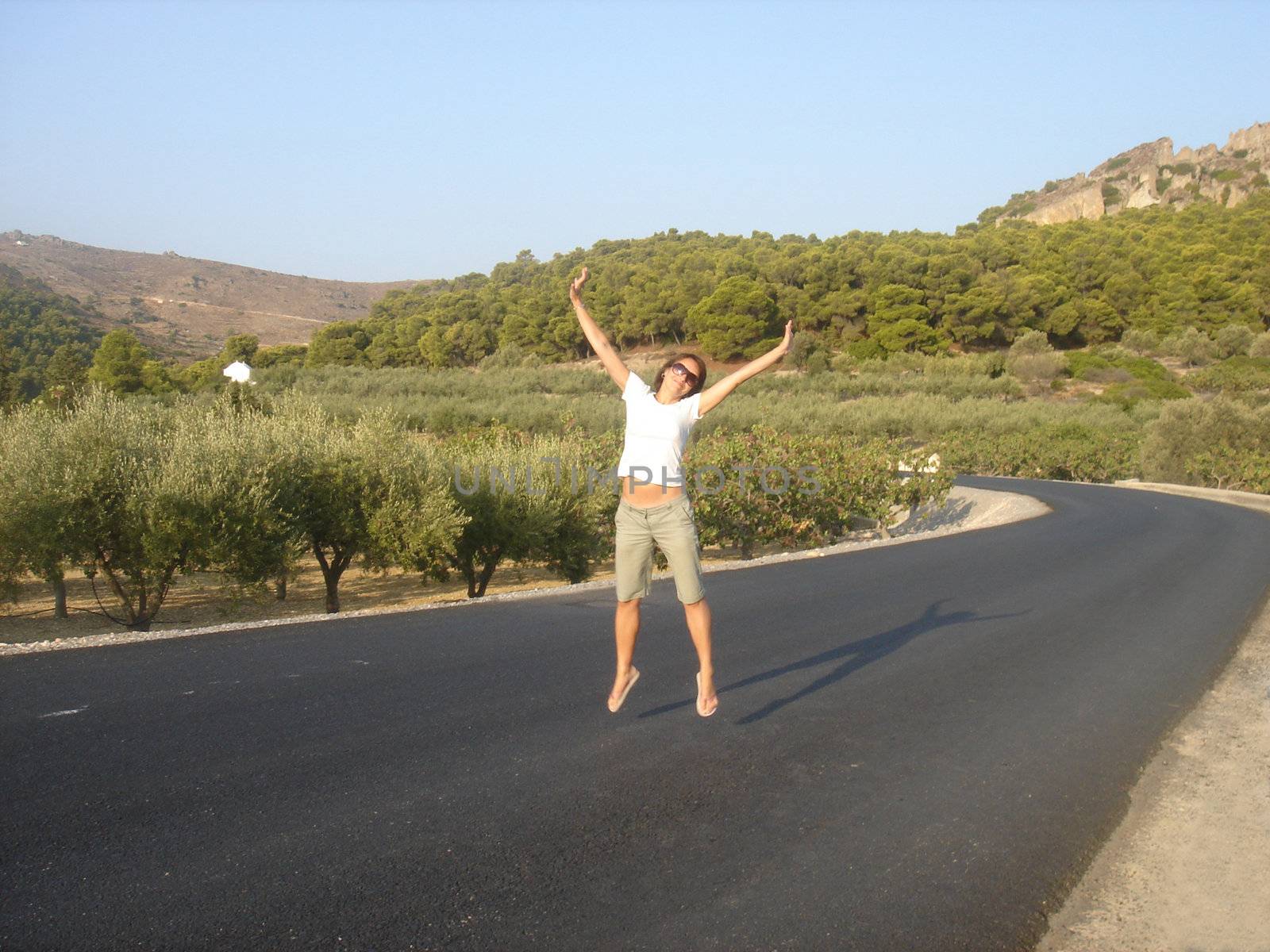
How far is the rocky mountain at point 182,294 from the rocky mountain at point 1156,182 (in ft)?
300

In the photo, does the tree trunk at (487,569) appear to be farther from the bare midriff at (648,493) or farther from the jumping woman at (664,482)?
the bare midriff at (648,493)

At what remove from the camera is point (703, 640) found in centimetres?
555

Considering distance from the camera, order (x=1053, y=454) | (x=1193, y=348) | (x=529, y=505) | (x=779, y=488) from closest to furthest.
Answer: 1. (x=529, y=505)
2. (x=779, y=488)
3. (x=1053, y=454)
4. (x=1193, y=348)

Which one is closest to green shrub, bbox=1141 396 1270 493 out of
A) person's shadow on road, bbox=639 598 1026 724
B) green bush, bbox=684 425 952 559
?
green bush, bbox=684 425 952 559

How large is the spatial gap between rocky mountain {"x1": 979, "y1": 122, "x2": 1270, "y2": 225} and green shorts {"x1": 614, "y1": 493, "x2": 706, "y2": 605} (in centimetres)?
14004

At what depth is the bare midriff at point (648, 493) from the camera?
5398 mm

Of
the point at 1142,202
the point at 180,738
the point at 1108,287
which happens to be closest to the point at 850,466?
the point at 180,738

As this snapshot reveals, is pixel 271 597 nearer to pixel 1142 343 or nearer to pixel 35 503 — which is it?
pixel 35 503

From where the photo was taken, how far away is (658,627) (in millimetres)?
8344

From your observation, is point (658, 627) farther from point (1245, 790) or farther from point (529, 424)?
point (529, 424)

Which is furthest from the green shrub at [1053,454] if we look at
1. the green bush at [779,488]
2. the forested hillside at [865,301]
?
the forested hillside at [865,301]

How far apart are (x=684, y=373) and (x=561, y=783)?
2099mm

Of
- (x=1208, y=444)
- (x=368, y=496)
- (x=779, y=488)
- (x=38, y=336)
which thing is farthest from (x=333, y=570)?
(x=38, y=336)

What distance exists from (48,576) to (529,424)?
2647 cm
